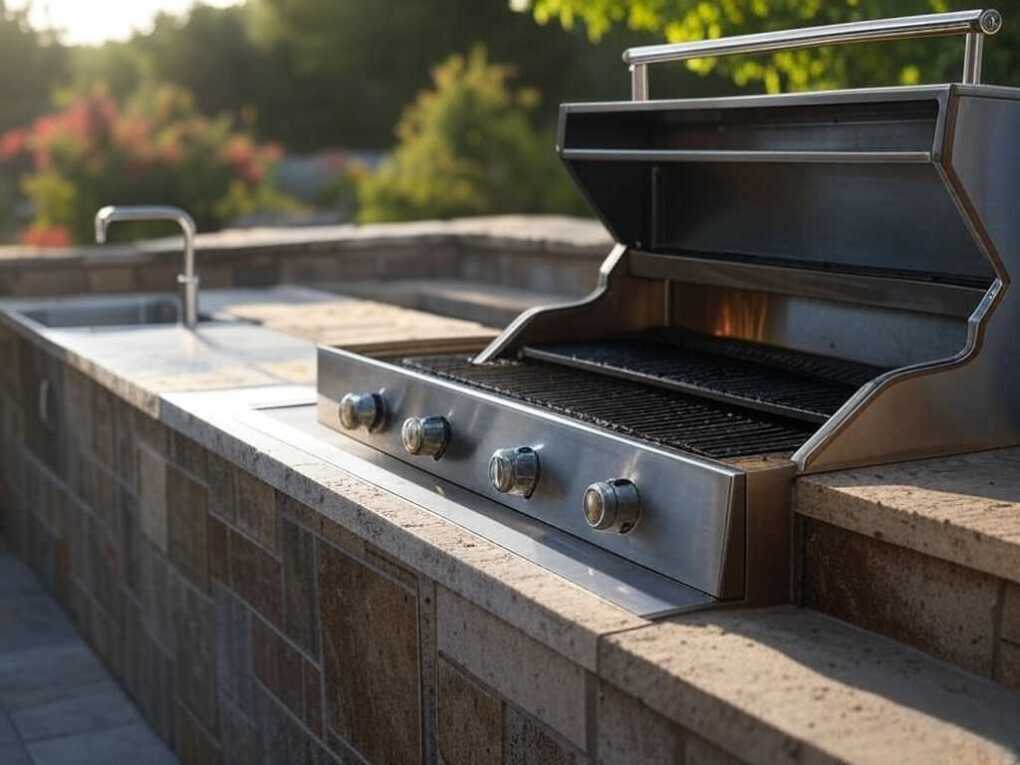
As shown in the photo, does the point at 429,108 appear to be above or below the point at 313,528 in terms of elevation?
above

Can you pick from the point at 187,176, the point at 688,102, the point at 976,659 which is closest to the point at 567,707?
the point at 976,659

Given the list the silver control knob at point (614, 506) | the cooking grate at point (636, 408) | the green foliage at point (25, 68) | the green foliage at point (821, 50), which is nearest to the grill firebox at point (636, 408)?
the cooking grate at point (636, 408)

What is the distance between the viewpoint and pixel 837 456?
2143 mm

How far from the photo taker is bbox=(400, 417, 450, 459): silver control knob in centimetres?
273

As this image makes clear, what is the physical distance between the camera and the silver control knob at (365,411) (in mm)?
2998

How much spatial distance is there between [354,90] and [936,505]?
26.7m

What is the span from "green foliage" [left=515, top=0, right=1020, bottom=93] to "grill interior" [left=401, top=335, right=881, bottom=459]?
2.73m

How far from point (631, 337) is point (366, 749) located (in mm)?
1102

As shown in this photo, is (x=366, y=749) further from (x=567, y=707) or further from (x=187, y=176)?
(x=187, y=176)

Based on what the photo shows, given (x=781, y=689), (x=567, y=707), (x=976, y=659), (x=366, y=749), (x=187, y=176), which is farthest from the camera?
(x=187, y=176)

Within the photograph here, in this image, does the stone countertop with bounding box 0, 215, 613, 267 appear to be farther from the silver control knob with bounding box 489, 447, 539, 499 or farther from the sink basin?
the silver control knob with bounding box 489, 447, 539, 499

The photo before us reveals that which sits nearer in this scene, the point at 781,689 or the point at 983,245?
the point at 781,689

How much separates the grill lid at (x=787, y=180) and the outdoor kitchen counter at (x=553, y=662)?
784 millimetres

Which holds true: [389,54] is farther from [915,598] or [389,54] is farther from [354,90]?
[915,598]
